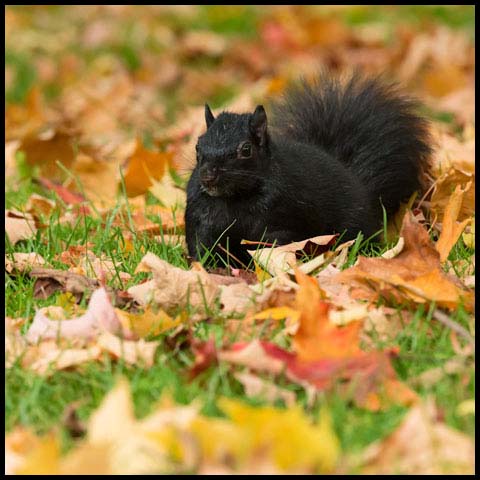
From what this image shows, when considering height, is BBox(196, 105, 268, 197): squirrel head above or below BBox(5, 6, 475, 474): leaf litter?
above

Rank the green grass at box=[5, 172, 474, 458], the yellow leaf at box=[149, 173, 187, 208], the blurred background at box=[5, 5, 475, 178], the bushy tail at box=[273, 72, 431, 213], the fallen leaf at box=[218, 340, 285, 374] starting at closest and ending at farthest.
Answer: the green grass at box=[5, 172, 474, 458]
the fallen leaf at box=[218, 340, 285, 374]
the bushy tail at box=[273, 72, 431, 213]
the yellow leaf at box=[149, 173, 187, 208]
the blurred background at box=[5, 5, 475, 178]

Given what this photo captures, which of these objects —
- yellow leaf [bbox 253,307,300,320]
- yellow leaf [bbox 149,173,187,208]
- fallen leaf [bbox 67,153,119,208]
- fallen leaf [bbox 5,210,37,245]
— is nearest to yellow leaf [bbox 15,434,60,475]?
yellow leaf [bbox 253,307,300,320]

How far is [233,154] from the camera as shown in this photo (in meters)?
3.29

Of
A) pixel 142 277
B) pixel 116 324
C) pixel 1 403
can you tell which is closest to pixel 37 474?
pixel 1 403

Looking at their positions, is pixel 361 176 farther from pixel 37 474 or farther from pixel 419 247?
pixel 37 474

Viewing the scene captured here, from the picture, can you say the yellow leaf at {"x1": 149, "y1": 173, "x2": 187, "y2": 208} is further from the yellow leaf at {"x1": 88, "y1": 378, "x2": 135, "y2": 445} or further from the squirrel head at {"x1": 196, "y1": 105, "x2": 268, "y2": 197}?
the yellow leaf at {"x1": 88, "y1": 378, "x2": 135, "y2": 445}

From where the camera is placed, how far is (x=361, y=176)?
395cm

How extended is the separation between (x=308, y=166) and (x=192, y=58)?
4121mm

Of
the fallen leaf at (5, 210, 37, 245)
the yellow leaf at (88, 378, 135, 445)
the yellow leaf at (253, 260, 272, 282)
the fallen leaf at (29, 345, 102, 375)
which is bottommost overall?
the yellow leaf at (88, 378, 135, 445)

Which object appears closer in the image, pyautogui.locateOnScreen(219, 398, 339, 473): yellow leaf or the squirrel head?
pyautogui.locateOnScreen(219, 398, 339, 473): yellow leaf

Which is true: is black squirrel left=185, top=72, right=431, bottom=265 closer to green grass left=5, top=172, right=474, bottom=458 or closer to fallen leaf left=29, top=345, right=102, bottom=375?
green grass left=5, top=172, right=474, bottom=458

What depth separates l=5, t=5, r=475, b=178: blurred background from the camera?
6113 mm

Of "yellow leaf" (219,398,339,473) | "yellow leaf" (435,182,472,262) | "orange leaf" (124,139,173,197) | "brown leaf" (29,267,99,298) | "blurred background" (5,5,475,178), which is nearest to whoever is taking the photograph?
"yellow leaf" (219,398,339,473)

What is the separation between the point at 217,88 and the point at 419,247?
4079 mm
